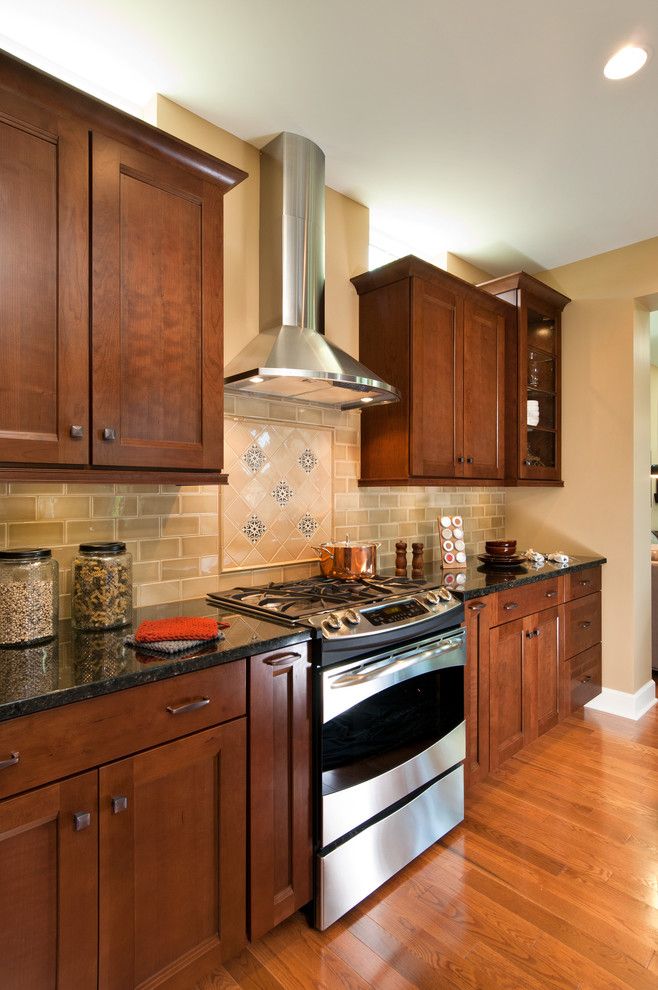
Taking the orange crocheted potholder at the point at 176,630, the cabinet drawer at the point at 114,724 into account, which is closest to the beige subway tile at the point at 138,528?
the orange crocheted potholder at the point at 176,630

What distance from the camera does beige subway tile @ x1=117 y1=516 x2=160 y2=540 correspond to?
1.97 metres

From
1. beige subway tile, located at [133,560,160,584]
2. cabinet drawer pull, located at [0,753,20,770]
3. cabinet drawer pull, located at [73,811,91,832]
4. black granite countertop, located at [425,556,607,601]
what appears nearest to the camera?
cabinet drawer pull, located at [0,753,20,770]

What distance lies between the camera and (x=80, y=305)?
152 cm

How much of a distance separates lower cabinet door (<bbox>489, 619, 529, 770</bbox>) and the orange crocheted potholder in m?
1.49

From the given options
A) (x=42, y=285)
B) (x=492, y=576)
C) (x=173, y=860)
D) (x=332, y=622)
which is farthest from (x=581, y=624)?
(x=42, y=285)

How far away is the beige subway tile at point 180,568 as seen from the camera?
2.10m

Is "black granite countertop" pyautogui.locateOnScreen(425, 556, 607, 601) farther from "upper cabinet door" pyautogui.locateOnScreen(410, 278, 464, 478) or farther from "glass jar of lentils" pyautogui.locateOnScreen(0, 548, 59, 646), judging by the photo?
"glass jar of lentils" pyautogui.locateOnScreen(0, 548, 59, 646)

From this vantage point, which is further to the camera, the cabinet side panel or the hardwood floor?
the cabinet side panel

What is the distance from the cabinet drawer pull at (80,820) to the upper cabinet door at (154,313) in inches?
34.5

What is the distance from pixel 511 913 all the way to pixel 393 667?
869mm

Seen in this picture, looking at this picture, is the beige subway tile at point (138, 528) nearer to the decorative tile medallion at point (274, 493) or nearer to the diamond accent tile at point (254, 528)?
the decorative tile medallion at point (274, 493)

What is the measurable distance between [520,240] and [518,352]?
672mm

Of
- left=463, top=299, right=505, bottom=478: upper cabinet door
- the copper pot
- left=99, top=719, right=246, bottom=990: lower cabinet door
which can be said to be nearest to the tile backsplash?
the copper pot

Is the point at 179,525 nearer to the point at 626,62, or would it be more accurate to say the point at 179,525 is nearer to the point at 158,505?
the point at 158,505
